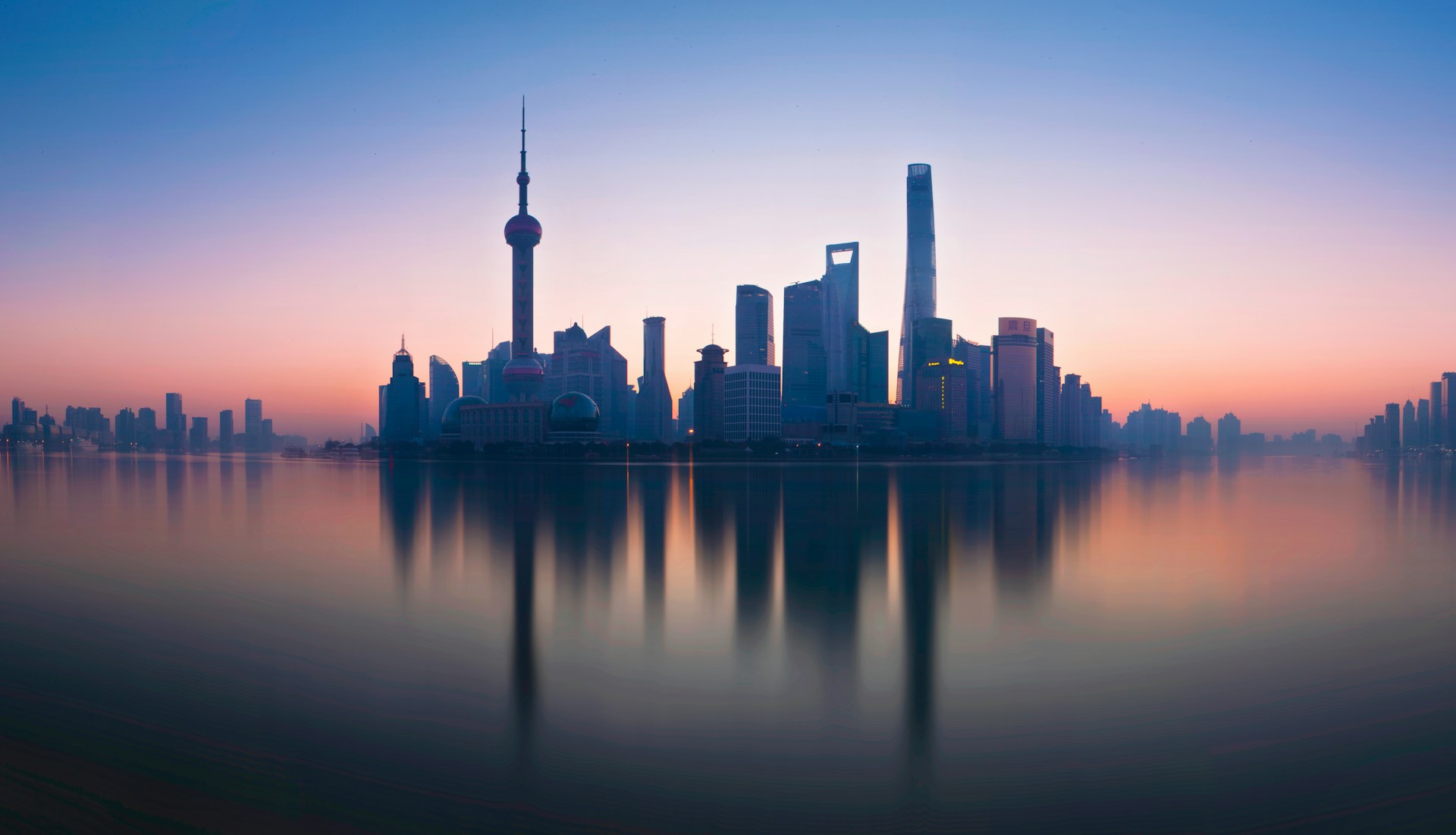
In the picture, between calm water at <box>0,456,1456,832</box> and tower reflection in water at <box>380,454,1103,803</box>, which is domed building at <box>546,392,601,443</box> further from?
calm water at <box>0,456,1456,832</box>

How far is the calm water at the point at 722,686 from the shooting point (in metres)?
9.85

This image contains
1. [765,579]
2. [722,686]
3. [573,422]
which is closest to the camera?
[722,686]

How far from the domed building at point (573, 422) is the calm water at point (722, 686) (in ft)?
506

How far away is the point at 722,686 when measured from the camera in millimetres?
14562

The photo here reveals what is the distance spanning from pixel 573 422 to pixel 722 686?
17768cm

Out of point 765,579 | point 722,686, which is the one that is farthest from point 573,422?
point 722,686

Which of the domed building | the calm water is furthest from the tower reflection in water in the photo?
the domed building

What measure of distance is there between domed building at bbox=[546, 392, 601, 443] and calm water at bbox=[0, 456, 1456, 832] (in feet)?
506

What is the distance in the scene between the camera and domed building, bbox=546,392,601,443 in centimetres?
18825

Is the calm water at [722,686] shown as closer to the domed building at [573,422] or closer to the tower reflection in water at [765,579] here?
the tower reflection in water at [765,579]

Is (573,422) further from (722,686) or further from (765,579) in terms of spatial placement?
(722,686)

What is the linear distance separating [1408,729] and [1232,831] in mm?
6453

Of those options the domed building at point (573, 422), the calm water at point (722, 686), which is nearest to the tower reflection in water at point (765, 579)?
the calm water at point (722, 686)

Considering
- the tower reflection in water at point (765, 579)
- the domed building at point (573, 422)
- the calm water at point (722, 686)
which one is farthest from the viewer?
the domed building at point (573, 422)
